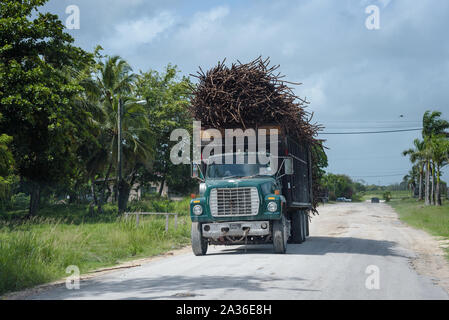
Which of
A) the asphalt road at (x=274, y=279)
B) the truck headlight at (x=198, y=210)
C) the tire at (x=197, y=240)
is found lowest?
the asphalt road at (x=274, y=279)

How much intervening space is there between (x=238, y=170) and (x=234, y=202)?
101 centimetres

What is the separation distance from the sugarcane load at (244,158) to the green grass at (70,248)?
2.85 m

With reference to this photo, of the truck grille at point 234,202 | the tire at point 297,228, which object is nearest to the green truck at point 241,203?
the truck grille at point 234,202

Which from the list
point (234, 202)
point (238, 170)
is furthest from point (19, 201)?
point (234, 202)

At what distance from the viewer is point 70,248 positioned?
12.7 m

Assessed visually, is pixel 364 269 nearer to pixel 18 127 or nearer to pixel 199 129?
pixel 199 129

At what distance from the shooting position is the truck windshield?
12.8 metres

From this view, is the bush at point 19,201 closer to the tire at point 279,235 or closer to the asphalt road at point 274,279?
the tire at point 279,235

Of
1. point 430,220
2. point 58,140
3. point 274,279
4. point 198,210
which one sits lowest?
point 430,220

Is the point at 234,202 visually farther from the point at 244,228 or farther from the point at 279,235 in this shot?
the point at 279,235

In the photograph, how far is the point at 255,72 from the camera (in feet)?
44.9

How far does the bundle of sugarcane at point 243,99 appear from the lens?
13242mm
